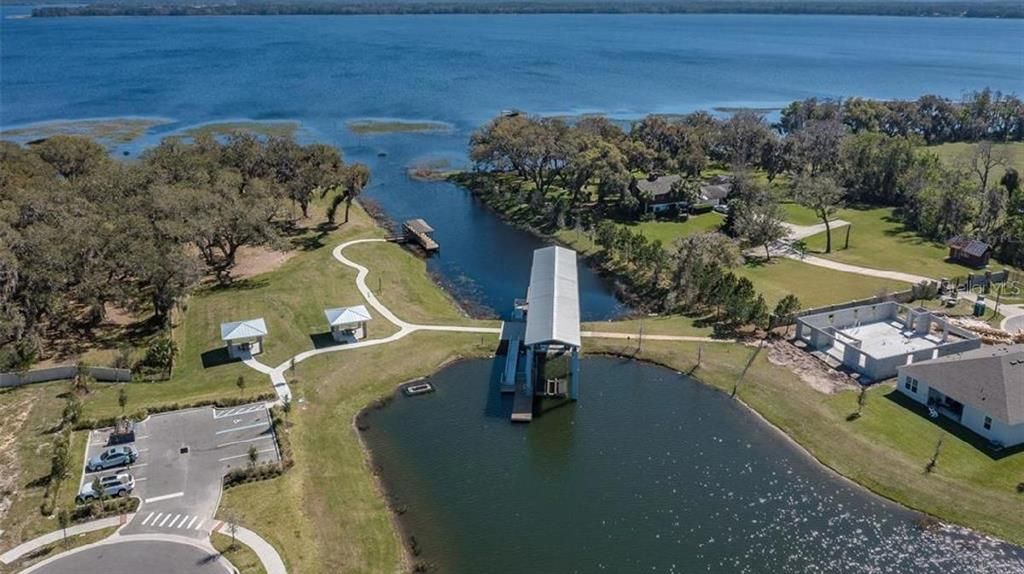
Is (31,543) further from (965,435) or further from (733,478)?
(965,435)

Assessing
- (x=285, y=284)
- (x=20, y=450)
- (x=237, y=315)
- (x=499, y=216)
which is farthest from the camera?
(x=499, y=216)

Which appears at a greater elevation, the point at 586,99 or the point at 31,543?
the point at 586,99

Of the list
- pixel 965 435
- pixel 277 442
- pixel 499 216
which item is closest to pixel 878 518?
pixel 965 435

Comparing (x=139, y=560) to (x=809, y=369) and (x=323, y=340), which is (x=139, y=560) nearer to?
(x=323, y=340)

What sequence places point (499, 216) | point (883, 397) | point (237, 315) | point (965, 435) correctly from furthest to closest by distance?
point (499, 216) → point (237, 315) → point (883, 397) → point (965, 435)

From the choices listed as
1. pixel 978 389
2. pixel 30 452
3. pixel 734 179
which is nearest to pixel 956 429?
pixel 978 389

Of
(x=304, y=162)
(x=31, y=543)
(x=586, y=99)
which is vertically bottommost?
(x=31, y=543)

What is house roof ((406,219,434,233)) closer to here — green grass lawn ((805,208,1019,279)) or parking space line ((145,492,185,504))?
green grass lawn ((805,208,1019,279))

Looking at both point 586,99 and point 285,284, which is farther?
point 586,99
